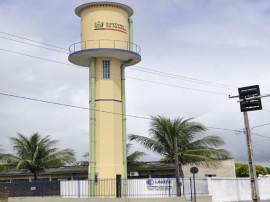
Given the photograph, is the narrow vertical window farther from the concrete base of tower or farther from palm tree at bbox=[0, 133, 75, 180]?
palm tree at bbox=[0, 133, 75, 180]

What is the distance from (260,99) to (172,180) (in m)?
8.78

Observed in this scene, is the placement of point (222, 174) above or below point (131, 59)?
below

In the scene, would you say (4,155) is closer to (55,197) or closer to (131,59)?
(55,197)

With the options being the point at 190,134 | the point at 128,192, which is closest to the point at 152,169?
the point at 190,134

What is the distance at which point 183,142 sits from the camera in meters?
37.0

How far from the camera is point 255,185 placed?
96.5 feet

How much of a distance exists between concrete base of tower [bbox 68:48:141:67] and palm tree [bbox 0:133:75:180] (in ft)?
30.0

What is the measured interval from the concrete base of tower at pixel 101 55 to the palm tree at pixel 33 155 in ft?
30.0

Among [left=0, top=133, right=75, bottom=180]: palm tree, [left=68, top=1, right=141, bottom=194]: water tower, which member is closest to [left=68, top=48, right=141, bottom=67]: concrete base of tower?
[left=68, top=1, right=141, bottom=194]: water tower

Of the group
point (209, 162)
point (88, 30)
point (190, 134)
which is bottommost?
point (209, 162)

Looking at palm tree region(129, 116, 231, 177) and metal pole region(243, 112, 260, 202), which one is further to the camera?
palm tree region(129, 116, 231, 177)

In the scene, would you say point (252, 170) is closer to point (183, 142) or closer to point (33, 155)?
point (183, 142)

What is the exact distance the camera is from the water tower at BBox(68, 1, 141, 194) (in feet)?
108

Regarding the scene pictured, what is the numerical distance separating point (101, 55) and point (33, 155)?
1208cm
